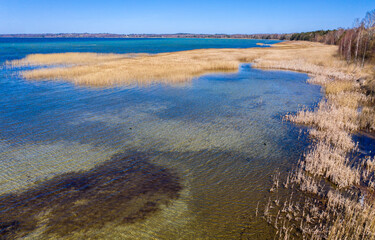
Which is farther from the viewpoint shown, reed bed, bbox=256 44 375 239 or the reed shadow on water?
the reed shadow on water

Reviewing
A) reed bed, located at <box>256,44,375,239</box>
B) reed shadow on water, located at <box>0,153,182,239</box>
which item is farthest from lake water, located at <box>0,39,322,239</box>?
reed bed, located at <box>256,44,375,239</box>

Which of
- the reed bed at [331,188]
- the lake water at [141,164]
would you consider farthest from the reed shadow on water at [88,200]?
the reed bed at [331,188]

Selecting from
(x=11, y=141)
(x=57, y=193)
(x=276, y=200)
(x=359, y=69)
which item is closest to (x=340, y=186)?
(x=276, y=200)

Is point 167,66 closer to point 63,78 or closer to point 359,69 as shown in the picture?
point 63,78

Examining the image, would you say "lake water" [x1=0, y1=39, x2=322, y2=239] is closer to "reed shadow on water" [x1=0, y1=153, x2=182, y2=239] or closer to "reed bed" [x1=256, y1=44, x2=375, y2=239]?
"reed shadow on water" [x1=0, y1=153, x2=182, y2=239]

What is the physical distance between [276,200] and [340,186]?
9.81 feet

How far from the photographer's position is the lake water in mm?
7516

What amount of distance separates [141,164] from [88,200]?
10.3 ft

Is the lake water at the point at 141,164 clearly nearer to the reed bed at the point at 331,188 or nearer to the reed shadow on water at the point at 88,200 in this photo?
the reed shadow on water at the point at 88,200

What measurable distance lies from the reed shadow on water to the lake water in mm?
41

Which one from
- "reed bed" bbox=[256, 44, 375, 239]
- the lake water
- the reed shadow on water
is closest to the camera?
"reed bed" bbox=[256, 44, 375, 239]

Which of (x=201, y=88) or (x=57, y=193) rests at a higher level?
(x=201, y=88)

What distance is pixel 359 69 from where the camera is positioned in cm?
3394

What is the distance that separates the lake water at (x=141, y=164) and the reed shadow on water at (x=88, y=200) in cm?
4
